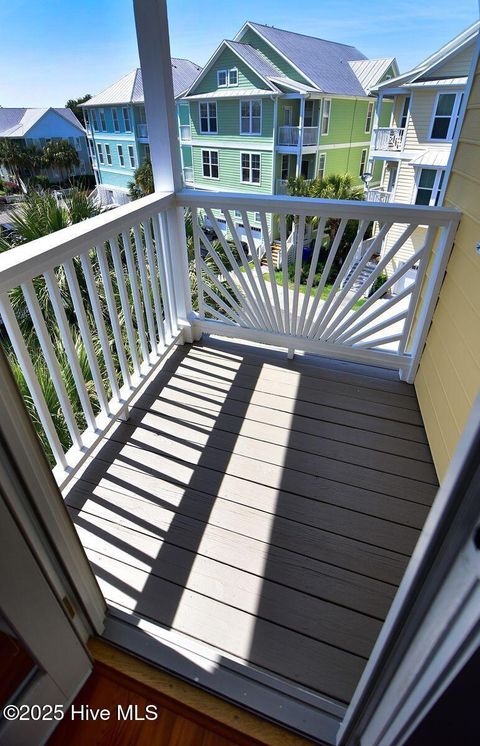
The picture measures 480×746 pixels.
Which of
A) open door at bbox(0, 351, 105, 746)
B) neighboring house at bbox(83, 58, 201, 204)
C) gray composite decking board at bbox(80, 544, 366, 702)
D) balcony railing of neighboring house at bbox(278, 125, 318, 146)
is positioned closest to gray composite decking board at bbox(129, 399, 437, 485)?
gray composite decking board at bbox(80, 544, 366, 702)

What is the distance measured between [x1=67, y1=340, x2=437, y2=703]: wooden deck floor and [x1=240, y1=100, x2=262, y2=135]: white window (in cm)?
128

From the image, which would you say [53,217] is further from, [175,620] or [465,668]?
[465,668]

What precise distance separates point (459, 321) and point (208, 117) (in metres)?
1.48

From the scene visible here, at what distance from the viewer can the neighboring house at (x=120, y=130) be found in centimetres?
135

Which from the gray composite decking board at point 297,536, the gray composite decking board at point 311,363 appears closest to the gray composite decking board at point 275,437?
the gray composite decking board at point 297,536

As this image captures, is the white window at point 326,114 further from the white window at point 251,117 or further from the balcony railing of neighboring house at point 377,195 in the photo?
the balcony railing of neighboring house at point 377,195

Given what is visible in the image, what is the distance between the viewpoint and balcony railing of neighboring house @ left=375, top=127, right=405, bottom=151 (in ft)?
4.89

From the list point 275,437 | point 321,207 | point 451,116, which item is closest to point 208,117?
point 321,207

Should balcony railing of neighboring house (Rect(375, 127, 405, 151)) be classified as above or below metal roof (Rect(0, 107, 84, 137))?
below

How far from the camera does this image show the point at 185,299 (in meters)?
2.55

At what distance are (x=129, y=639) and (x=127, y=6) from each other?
8.16 feet

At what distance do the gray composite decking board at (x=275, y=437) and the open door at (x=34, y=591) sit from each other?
95cm

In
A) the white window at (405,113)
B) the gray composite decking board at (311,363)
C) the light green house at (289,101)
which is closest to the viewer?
the white window at (405,113)

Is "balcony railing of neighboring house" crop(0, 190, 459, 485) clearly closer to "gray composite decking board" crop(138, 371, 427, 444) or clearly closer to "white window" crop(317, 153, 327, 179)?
"white window" crop(317, 153, 327, 179)
